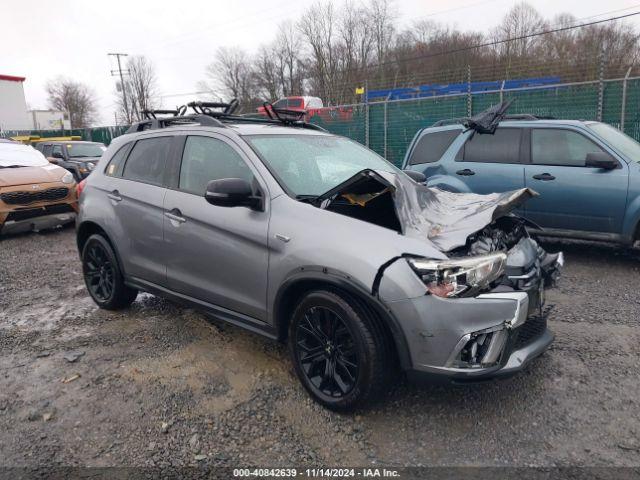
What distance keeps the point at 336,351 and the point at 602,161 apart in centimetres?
449

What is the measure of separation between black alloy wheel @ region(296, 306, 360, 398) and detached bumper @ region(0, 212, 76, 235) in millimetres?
Answer: 7400

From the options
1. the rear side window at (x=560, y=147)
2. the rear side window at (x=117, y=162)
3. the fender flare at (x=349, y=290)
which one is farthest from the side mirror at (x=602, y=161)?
the rear side window at (x=117, y=162)

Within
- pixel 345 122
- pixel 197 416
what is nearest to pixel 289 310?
pixel 197 416

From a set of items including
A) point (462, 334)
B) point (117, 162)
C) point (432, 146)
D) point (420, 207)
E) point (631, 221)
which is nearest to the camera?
point (462, 334)

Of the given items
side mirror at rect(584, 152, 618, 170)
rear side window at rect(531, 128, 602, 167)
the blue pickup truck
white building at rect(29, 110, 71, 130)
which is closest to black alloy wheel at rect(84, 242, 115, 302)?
the blue pickup truck

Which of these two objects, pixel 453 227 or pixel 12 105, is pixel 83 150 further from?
pixel 12 105

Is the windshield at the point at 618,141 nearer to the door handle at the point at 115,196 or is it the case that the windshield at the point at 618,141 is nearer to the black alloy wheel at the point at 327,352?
the black alloy wheel at the point at 327,352

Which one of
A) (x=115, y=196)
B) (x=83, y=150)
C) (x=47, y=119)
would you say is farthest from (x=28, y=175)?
(x=47, y=119)

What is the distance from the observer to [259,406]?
10.3 ft

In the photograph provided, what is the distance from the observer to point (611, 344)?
3846 millimetres

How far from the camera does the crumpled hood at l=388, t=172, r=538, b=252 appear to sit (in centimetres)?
284

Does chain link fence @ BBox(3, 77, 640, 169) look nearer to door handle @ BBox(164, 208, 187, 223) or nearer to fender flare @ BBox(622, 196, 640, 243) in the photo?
fender flare @ BBox(622, 196, 640, 243)

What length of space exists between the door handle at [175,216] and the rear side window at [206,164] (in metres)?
0.19

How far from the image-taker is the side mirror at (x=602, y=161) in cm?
570
